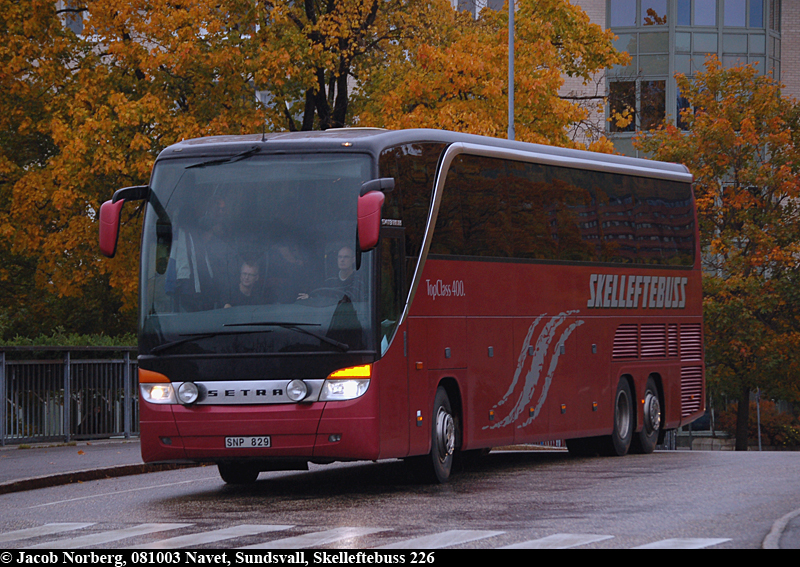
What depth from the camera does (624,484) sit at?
560 inches

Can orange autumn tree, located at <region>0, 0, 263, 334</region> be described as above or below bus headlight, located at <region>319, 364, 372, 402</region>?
above

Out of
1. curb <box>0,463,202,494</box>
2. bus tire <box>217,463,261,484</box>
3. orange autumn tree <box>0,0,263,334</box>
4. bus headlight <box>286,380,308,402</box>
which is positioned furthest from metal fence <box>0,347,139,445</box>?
bus headlight <box>286,380,308,402</box>

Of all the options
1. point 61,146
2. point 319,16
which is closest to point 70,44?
point 61,146

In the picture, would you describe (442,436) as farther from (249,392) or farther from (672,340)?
(672,340)

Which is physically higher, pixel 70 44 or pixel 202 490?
pixel 70 44

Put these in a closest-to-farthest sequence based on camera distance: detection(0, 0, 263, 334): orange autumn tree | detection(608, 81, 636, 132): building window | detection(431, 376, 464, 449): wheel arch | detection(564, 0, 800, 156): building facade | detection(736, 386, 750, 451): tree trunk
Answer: detection(431, 376, 464, 449): wheel arch → detection(0, 0, 263, 334): orange autumn tree → detection(736, 386, 750, 451): tree trunk → detection(608, 81, 636, 132): building window → detection(564, 0, 800, 156): building facade

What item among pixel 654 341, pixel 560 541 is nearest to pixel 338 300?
pixel 560 541

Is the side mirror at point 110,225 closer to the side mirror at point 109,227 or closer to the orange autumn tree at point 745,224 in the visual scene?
the side mirror at point 109,227

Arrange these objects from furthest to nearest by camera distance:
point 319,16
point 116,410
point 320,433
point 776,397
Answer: point 776,397
point 319,16
point 116,410
point 320,433

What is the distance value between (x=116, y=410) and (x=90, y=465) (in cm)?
619

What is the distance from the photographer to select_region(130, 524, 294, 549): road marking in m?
9.59

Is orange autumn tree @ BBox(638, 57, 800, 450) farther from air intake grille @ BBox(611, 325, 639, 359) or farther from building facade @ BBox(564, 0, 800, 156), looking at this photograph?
air intake grille @ BBox(611, 325, 639, 359)

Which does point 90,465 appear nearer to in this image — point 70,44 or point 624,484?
point 624,484

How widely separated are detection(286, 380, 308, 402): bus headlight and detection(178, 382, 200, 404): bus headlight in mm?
901
